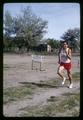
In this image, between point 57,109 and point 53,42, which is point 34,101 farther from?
point 53,42

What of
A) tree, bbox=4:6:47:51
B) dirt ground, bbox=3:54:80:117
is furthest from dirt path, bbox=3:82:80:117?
tree, bbox=4:6:47:51

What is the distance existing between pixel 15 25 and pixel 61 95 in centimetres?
85

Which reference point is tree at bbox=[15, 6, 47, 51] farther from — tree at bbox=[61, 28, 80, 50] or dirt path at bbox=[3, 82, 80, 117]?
dirt path at bbox=[3, 82, 80, 117]

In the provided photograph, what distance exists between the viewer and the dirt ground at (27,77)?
311cm

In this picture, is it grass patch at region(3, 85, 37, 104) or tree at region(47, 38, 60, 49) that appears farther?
tree at region(47, 38, 60, 49)

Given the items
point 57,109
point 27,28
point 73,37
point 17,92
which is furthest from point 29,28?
point 57,109

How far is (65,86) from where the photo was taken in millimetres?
3402

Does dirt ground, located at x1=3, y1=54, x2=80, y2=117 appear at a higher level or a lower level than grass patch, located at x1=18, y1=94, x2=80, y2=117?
higher

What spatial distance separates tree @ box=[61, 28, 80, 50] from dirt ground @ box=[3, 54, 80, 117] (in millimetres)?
132

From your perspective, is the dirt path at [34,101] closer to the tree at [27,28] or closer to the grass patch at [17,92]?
the grass patch at [17,92]

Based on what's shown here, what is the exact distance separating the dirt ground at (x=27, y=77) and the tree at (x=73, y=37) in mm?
132

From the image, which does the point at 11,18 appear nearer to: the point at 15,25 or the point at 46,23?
the point at 15,25

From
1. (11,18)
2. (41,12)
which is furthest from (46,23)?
(11,18)

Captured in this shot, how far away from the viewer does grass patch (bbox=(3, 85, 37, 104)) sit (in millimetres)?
3092
